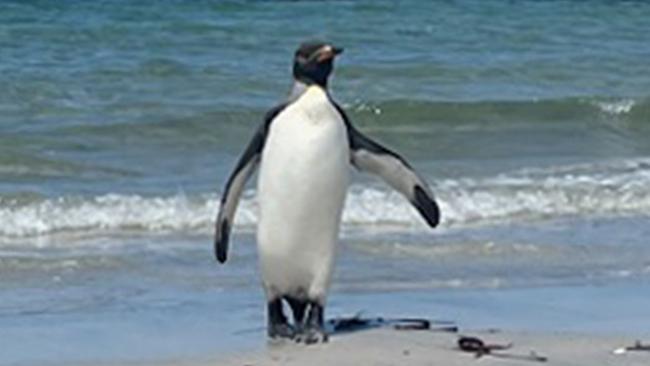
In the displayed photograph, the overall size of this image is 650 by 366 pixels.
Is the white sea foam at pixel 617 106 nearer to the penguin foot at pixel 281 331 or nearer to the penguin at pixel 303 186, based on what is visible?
the penguin at pixel 303 186

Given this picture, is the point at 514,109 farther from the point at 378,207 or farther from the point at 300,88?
the point at 300,88

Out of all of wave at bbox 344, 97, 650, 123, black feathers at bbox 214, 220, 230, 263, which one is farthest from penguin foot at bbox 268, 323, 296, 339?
wave at bbox 344, 97, 650, 123

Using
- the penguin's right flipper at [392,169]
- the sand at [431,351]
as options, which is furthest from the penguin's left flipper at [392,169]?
the sand at [431,351]

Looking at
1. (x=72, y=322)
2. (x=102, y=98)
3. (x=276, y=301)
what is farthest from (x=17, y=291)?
(x=102, y=98)

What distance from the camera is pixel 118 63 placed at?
21.0 metres

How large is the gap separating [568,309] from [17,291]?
245cm

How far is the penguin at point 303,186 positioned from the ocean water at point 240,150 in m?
0.24

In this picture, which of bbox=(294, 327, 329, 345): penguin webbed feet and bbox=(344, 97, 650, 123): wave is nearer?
bbox=(294, 327, 329, 345): penguin webbed feet

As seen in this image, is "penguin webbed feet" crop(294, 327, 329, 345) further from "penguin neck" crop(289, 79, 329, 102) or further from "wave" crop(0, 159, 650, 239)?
"wave" crop(0, 159, 650, 239)

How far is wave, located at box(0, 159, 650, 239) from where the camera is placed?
12398 millimetres

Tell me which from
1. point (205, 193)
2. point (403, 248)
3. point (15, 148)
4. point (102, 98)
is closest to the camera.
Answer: point (403, 248)

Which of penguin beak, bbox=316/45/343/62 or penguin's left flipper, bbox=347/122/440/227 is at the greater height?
penguin beak, bbox=316/45/343/62

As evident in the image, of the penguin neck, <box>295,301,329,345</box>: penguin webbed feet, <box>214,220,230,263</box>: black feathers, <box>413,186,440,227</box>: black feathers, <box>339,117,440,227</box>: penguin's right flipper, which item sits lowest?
<box>295,301,329,345</box>: penguin webbed feet

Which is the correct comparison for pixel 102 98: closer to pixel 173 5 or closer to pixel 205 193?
pixel 205 193
